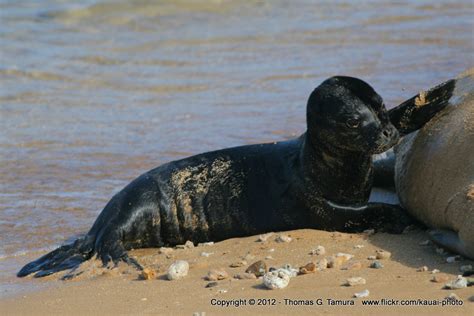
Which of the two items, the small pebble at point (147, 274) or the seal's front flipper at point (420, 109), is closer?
the small pebble at point (147, 274)

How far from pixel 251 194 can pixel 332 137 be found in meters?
0.65

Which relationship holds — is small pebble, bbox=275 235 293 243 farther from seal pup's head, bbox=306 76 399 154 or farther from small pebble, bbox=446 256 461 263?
small pebble, bbox=446 256 461 263

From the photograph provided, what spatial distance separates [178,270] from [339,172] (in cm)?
121

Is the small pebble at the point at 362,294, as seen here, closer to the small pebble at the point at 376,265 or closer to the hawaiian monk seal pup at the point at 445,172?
the small pebble at the point at 376,265

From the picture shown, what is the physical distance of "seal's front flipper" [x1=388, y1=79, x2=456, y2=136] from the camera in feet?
19.2

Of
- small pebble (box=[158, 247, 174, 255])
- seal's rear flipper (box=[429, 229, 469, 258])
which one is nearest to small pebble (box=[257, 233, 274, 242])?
small pebble (box=[158, 247, 174, 255])

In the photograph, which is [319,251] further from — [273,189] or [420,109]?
[420,109]

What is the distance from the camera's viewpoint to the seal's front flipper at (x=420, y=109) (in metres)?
5.85

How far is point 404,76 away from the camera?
34.3 ft

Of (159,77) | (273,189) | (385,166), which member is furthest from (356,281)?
(159,77)

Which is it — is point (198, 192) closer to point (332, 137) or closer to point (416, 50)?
point (332, 137)

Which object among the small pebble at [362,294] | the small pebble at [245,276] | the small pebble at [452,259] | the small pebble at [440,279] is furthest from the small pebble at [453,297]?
the small pebble at [245,276]

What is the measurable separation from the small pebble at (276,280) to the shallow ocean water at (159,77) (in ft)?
4.81

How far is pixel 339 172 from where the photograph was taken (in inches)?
231
